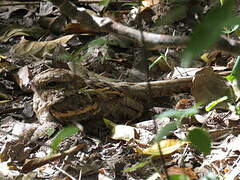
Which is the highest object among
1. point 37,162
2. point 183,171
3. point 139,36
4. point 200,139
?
point 139,36

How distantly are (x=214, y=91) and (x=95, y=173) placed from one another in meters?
0.85

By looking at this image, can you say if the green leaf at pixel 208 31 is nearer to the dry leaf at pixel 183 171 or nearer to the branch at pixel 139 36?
the branch at pixel 139 36

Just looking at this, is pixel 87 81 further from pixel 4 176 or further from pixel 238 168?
pixel 238 168

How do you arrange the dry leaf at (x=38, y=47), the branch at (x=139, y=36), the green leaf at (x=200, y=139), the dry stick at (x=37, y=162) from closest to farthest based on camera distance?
the branch at (x=139, y=36) < the green leaf at (x=200, y=139) < the dry stick at (x=37, y=162) < the dry leaf at (x=38, y=47)

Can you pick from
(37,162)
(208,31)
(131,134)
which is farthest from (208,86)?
(208,31)

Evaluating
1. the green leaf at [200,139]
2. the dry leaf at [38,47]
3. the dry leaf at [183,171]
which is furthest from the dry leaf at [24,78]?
the green leaf at [200,139]

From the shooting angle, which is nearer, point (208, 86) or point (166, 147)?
point (166, 147)

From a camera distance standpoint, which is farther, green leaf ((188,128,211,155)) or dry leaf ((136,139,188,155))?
dry leaf ((136,139,188,155))

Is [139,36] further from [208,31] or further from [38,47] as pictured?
[38,47]

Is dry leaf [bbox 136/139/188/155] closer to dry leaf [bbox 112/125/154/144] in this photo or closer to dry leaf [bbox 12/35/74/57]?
dry leaf [bbox 112/125/154/144]

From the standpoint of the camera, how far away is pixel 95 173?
221 centimetres

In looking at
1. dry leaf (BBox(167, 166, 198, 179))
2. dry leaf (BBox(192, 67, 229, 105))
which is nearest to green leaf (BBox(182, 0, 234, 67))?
dry leaf (BBox(167, 166, 198, 179))

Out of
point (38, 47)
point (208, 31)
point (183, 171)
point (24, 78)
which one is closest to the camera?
point (208, 31)

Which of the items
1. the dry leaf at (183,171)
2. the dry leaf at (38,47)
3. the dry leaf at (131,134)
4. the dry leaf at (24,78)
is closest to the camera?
the dry leaf at (183,171)
